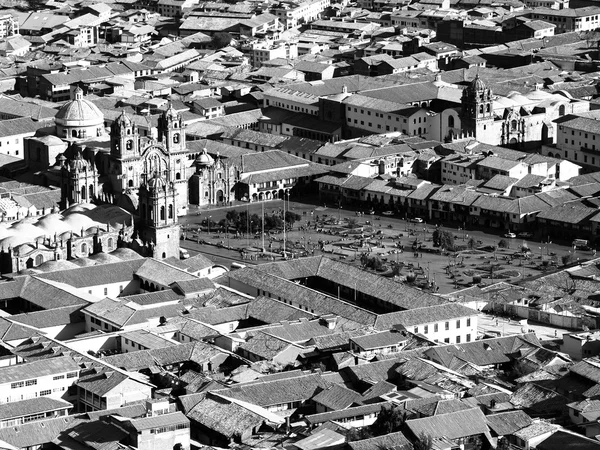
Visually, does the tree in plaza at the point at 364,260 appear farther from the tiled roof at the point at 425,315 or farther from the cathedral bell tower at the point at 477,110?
the cathedral bell tower at the point at 477,110

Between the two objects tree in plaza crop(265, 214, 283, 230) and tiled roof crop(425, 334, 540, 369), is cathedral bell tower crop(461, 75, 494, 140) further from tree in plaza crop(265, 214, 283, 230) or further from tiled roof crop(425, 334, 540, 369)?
tiled roof crop(425, 334, 540, 369)

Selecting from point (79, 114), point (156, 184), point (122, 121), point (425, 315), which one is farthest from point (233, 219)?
point (425, 315)

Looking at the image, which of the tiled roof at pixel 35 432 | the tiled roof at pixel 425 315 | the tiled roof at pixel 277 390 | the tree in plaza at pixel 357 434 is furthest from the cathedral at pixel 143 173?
the tree in plaza at pixel 357 434

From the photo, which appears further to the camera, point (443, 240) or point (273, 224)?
point (273, 224)

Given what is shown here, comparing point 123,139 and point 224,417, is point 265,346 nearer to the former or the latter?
point 224,417

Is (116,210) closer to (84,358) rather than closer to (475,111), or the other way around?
(84,358)

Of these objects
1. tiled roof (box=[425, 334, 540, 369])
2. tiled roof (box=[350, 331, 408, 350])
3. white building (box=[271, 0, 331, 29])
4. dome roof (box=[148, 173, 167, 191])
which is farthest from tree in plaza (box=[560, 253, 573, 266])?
white building (box=[271, 0, 331, 29])
